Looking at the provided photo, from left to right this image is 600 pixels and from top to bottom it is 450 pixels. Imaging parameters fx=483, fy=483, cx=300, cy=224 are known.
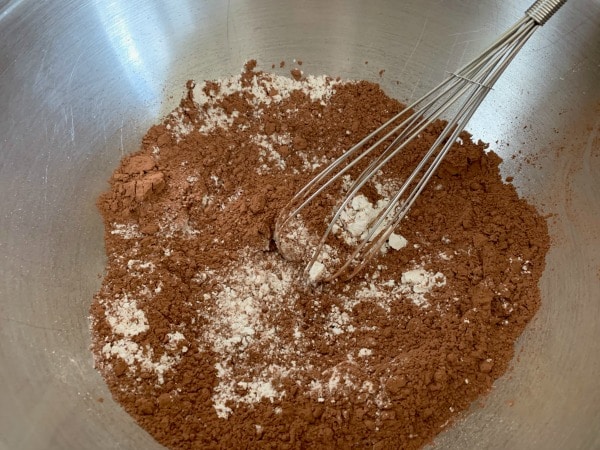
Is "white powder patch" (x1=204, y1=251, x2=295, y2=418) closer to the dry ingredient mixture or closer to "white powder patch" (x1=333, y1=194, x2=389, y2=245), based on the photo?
the dry ingredient mixture

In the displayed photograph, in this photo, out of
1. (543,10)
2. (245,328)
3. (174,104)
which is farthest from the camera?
(174,104)

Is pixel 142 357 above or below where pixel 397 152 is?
below

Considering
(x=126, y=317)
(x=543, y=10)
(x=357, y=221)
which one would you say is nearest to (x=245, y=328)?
(x=126, y=317)

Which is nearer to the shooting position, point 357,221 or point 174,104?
point 357,221

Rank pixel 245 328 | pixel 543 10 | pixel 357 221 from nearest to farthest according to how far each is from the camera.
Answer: pixel 543 10 < pixel 245 328 < pixel 357 221

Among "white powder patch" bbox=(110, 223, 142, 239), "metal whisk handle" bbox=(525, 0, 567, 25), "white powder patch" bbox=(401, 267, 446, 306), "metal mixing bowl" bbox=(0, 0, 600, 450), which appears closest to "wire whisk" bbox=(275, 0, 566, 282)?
"metal whisk handle" bbox=(525, 0, 567, 25)

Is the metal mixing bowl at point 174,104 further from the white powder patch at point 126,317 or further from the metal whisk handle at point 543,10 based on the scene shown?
the metal whisk handle at point 543,10

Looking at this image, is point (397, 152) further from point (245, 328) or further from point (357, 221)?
point (245, 328)

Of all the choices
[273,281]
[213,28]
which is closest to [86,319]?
[273,281]
